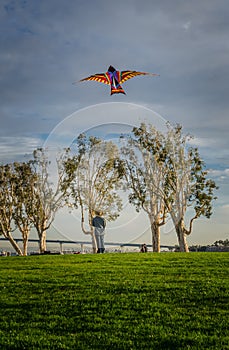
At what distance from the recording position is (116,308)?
31.9ft

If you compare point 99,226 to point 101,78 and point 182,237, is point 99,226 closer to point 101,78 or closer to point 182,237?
point 101,78

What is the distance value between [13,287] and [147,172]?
21.0 metres

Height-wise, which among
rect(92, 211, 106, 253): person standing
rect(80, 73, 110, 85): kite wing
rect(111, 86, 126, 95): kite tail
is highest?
rect(80, 73, 110, 85): kite wing

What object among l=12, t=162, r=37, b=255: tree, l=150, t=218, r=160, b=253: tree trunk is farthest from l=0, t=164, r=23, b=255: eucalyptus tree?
l=150, t=218, r=160, b=253: tree trunk

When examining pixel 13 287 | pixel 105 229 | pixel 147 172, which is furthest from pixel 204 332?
pixel 147 172

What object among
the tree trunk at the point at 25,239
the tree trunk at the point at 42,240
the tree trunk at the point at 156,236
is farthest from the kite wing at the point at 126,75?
the tree trunk at the point at 25,239

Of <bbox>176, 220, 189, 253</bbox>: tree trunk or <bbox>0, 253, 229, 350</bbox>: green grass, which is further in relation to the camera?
<bbox>176, 220, 189, 253</bbox>: tree trunk

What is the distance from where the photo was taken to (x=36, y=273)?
1491cm

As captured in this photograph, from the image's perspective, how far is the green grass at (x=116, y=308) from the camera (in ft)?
26.1

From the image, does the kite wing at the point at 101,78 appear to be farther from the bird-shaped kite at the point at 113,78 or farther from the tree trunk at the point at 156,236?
the tree trunk at the point at 156,236

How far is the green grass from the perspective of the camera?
7961 mm

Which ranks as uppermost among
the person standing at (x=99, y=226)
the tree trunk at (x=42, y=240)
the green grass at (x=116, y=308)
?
the person standing at (x=99, y=226)

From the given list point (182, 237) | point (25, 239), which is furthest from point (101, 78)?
point (25, 239)

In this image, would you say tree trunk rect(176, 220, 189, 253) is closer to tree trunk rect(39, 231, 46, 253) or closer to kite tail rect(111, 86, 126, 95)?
tree trunk rect(39, 231, 46, 253)
